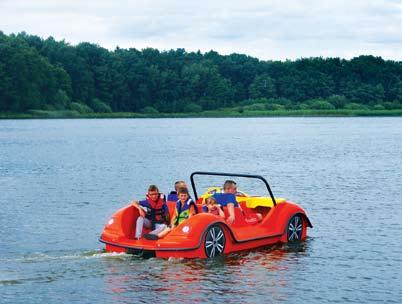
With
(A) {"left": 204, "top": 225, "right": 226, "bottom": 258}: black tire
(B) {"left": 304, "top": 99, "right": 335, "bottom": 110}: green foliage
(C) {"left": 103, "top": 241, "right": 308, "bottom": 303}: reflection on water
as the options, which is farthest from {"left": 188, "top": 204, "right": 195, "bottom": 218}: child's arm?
(B) {"left": 304, "top": 99, "right": 335, "bottom": 110}: green foliage

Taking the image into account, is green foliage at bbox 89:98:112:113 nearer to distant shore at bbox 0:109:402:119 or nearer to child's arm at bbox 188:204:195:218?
distant shore at bbox 0:109:402:119

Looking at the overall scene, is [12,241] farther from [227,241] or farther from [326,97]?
[326,97]

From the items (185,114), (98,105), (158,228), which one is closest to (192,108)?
(185,114)

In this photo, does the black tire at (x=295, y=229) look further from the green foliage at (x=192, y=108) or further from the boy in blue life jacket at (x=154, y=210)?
the green foliage at (x=192, y=108)

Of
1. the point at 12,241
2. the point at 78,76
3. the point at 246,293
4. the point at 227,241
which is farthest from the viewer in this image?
the point at 78,76

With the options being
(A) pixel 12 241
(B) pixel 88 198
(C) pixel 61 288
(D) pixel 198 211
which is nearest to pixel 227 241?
(D) pixel 198 211

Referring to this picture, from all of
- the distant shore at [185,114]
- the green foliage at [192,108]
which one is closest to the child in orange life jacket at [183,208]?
the distant shore at [185,114]

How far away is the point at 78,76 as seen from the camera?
14325 centimetres

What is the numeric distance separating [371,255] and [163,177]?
1825cm

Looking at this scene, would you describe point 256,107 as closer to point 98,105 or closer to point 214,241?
point 98,105

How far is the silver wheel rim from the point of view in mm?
16141

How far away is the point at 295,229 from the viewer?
16.3 metres

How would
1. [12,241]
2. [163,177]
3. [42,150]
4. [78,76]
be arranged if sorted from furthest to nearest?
1. [78,76]
2. [42,150]
3. [163,177]
4. [12,241]

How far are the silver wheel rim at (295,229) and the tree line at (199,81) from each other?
11930 cm
